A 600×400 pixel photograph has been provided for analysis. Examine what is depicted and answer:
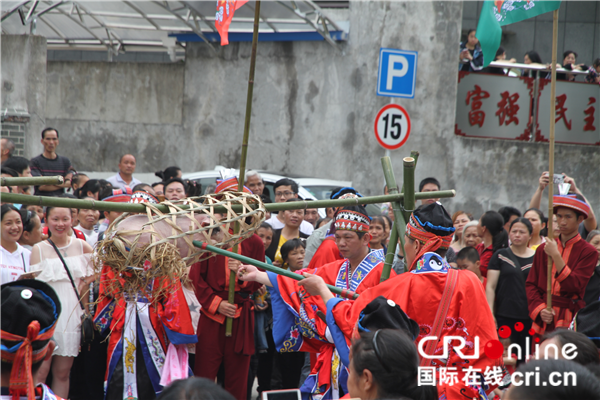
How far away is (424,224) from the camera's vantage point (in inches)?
131

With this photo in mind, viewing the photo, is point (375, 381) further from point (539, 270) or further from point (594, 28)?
point (594, 28)

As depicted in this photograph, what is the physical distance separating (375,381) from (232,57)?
35.8 feet

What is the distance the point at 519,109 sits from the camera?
1176cm

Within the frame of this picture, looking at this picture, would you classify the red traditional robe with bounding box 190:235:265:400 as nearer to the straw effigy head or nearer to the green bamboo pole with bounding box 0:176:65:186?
the straw effigy head

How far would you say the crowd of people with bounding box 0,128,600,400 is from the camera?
7.72 ft

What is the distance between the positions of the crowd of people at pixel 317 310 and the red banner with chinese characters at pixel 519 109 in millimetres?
4455

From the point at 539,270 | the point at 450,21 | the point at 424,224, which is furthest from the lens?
the point at 450,21

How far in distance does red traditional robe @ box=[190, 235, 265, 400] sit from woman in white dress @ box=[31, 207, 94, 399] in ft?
2.82

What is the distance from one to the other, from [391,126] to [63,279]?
4.07 meters

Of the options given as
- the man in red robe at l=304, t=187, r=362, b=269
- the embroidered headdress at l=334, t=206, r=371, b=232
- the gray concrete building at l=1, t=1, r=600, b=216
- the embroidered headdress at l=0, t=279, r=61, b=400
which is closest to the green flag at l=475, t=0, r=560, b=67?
the man in red robe at l=304, t=187, r=362, b=269

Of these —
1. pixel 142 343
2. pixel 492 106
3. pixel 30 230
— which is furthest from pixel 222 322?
pixel 492 106

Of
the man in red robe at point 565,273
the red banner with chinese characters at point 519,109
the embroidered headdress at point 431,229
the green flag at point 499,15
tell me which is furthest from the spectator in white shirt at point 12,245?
the red banner with chinese characters at point 519,109

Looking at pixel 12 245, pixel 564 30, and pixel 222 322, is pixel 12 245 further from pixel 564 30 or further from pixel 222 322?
pixel 564 30

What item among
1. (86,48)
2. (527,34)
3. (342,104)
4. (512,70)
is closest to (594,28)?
(527,34)
